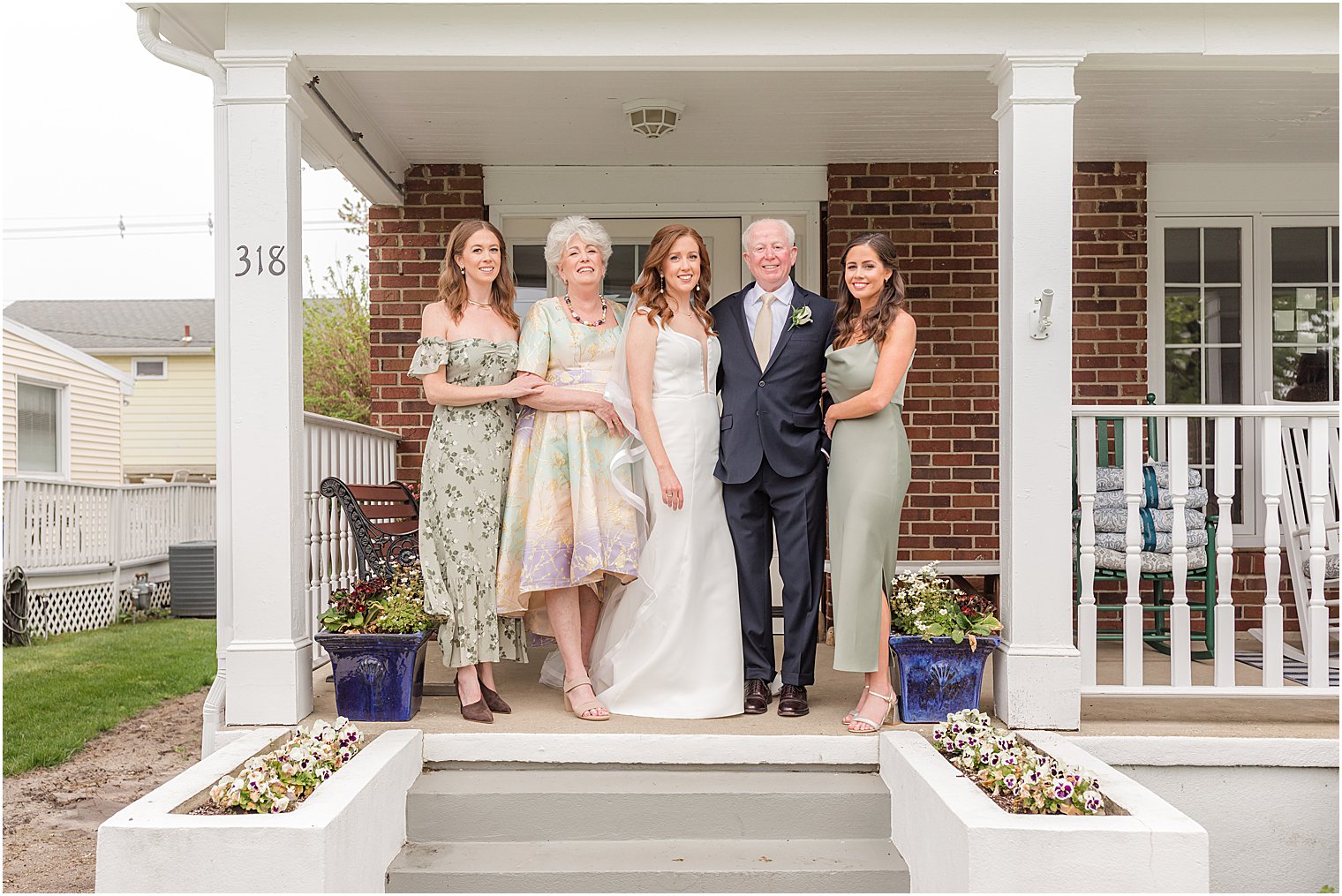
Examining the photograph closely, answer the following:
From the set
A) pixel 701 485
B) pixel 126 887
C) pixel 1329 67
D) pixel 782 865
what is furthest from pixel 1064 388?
pixel 126 887

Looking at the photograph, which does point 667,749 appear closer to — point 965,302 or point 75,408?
point 965,302

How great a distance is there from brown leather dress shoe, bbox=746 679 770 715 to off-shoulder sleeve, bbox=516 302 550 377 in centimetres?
138

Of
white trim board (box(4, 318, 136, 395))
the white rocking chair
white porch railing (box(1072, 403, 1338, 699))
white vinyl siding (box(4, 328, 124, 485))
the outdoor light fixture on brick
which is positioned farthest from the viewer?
white trim board (box(4, 318, 136, 395))

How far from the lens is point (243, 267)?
3855 millimetres

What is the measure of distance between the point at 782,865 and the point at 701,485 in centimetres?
133

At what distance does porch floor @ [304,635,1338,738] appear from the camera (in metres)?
3.78

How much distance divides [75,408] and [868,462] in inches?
611

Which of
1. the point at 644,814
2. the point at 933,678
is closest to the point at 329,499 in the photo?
the point at 644,814

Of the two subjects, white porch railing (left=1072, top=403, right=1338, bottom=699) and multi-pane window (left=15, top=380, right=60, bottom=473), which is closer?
white porch railing (left=1072, top=403, right=1338, bottom=699)

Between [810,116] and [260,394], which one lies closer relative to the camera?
[260,394]

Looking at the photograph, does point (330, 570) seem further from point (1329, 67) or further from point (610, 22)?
point (1329, 67)

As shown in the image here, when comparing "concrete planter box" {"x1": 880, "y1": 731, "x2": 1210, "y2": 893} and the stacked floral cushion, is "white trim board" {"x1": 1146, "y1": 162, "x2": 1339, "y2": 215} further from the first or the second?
"concrete planter box" {"x1": 880, "y1": 731, "x2": 1210, "y2": 893}

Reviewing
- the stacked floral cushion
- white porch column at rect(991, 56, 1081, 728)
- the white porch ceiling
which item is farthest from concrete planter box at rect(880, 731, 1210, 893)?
the white porch ceiling

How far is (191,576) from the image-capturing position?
12.9 metres
